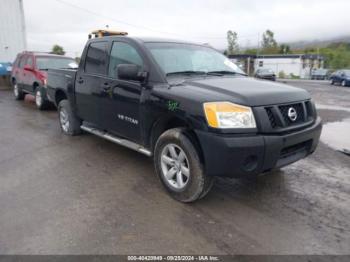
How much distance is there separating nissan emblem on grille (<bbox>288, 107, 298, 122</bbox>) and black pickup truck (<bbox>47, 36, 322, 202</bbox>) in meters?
0.01

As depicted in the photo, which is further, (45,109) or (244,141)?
(45,109)

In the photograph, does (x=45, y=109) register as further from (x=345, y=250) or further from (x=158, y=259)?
(x=345, y=250)

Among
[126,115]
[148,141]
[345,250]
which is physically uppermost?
[126,115]

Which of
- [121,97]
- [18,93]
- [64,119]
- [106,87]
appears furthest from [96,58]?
[18,93]

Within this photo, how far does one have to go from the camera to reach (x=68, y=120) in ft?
20.1

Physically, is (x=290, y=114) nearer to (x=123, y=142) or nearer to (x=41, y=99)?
(x=123, y=142)

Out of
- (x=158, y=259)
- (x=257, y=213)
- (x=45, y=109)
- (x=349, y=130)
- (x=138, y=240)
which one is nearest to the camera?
(x=158, y=259)

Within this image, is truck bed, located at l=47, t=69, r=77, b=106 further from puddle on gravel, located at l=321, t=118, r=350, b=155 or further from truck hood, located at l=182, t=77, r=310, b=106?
puddle on gravel, located at l=321, t=118, r=350, b=155

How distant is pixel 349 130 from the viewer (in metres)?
7.47

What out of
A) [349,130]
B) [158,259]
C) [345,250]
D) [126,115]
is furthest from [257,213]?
[349,130]

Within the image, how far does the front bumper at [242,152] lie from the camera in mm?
2879

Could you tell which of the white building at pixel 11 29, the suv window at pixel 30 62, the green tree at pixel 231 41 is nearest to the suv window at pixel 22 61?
the suv window at pixel 30 62

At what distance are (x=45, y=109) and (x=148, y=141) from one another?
6962mm

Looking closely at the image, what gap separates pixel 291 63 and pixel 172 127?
193 feet
